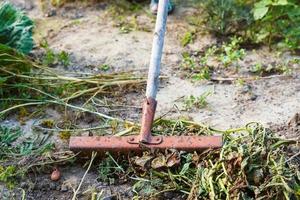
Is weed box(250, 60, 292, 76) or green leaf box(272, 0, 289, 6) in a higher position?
green leaf box(272, 0, 289, 6)

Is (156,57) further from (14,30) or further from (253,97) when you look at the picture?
(14,30)

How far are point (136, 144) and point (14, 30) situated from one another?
1279 millimetres

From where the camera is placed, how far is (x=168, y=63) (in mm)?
3586

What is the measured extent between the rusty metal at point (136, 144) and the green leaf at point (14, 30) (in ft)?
3.50

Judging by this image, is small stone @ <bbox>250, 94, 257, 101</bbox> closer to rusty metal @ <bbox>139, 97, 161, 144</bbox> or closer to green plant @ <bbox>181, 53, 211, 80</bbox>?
green plant @ <bbox>181, 53, 211, 80</bbox>

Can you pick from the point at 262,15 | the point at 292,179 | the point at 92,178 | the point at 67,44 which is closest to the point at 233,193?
the point at 292,179

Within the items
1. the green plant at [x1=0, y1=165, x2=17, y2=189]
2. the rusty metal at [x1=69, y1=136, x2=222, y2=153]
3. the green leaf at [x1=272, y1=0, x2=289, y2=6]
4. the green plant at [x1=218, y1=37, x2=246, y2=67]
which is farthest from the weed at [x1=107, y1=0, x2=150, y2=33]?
the green plant at [x1=0, y1=165, x2=17, y2=189]

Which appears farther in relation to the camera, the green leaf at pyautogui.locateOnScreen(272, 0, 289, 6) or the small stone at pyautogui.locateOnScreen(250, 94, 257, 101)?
the green leaf at pyautogui.locateOnScreen(272, 0, 289, 6)

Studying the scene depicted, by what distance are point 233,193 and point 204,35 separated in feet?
5.49

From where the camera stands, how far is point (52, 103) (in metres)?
3.20

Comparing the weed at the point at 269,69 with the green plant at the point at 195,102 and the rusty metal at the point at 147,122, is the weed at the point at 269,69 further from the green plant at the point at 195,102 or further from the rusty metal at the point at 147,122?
the rusty metal at the point at 147,122

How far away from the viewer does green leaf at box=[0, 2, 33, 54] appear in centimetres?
345

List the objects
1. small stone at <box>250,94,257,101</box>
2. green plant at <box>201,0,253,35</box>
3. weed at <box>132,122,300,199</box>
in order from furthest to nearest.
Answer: green plant at <box>201,0,253,35</box> → small stone at <box>250,94,257,101</box> → weed at <box>132,122,300,199</box>

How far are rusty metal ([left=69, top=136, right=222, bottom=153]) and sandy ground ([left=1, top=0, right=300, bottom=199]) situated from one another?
0.14 m
